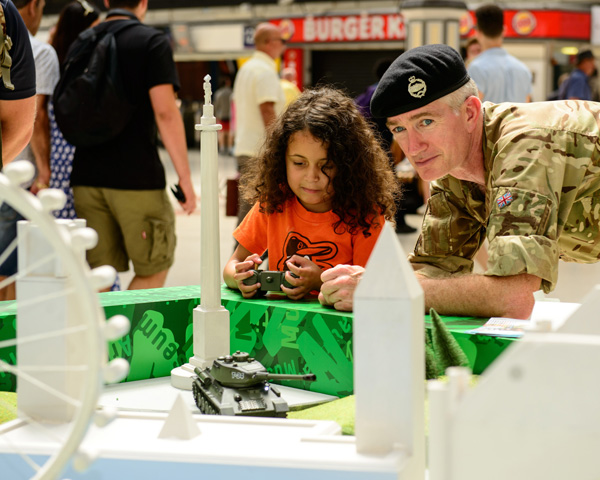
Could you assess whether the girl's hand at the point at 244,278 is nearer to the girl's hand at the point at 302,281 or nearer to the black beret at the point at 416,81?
the girl's hand at the point at 302,281

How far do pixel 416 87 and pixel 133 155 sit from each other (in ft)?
5.67

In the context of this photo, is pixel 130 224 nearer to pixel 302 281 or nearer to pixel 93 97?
pixel 93 97

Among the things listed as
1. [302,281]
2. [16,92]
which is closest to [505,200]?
[302,281]

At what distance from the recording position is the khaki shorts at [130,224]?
3.45 meters

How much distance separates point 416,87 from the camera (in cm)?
194

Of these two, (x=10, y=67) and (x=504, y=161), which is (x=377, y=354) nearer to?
(x=504, y=161)

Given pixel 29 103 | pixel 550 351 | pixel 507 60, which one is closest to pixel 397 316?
pixel 550 351

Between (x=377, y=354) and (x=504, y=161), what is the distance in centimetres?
104

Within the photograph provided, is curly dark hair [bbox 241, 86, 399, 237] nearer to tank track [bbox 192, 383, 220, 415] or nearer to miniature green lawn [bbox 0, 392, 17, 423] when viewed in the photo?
tank track [bbox 192, 383, 220, 415]

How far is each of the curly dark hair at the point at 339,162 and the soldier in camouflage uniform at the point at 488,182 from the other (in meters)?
0.21

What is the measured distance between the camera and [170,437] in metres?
1.09

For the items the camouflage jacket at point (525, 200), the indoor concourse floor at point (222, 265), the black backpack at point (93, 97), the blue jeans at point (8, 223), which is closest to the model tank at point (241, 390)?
the camouflage jacket at point (525, 200)

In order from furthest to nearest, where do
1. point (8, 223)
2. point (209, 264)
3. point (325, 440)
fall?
1. point (8, 223)
2. point (209, 264)
3. point (325, 440)

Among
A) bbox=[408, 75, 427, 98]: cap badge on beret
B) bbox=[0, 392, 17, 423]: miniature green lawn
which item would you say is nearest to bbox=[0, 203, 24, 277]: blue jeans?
bbox=[0, 392, 17, 423]: miniature green lawn
